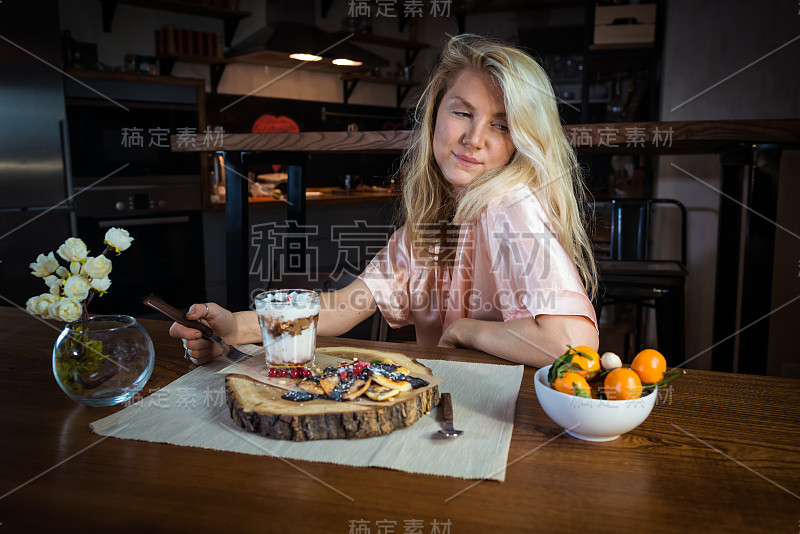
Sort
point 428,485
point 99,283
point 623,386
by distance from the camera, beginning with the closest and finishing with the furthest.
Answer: point 428,485 < point 623,386 < point 99,283

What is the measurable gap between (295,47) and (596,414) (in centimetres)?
465

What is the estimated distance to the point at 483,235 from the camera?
4.46ft

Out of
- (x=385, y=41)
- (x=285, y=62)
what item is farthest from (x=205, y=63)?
(x=385, y=41)

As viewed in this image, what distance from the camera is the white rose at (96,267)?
86 centimetres

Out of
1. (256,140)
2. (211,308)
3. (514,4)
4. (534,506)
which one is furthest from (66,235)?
(514,4)

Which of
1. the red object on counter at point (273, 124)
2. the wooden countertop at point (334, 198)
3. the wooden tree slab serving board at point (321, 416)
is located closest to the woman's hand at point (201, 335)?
the wooden tree slab serving board at point (321, 416)

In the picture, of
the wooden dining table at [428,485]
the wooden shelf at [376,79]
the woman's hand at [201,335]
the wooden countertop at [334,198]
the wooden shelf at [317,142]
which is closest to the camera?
the wooden dining table at [428,485]

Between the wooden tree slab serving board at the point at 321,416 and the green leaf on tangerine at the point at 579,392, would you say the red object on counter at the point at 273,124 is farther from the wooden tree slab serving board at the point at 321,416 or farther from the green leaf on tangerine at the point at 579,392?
the green leaf on tangerine at the point at 579,392

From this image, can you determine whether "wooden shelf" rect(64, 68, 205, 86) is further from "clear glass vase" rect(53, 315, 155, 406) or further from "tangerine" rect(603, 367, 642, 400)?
"tangerine" rect(603, 367, 642, 400)

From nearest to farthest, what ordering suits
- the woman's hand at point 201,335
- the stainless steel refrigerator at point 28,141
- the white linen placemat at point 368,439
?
the white linen placemat at point 368,439, the woman's hand at point 201,335, the stainless steel refrigerator at point 28,141

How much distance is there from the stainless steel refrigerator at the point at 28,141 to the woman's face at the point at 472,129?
322 cm

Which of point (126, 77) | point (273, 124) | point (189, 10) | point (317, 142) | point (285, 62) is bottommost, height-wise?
point (317, 142)

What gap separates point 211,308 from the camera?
1.16 metres

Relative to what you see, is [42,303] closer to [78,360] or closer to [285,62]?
[78,360]
